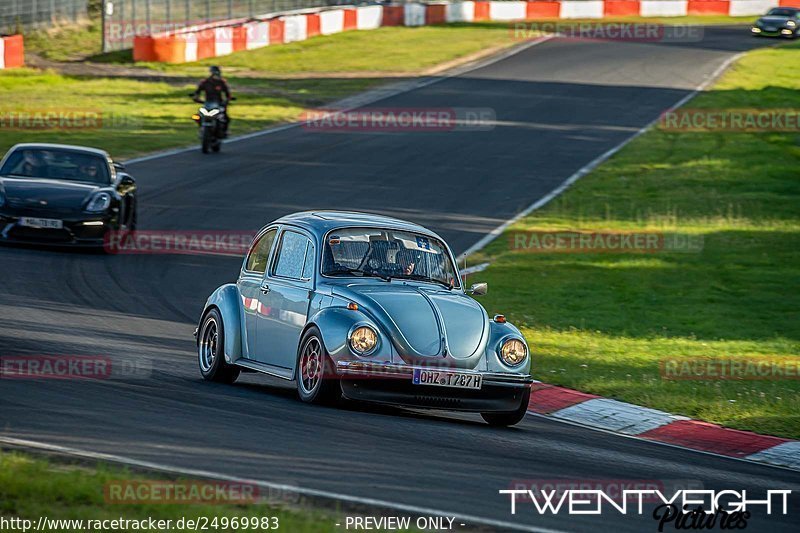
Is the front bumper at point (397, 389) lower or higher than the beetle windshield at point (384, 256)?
lower

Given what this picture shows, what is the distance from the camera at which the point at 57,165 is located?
18.9 meters

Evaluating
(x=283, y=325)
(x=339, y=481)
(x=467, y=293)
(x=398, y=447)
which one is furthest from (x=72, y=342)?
(x=339, y=481)

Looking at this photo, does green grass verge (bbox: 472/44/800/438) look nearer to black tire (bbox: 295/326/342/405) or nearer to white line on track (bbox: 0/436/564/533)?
black tire (bbox: 295/326/342/405)

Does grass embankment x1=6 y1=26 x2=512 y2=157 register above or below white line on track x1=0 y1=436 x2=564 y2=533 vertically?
below

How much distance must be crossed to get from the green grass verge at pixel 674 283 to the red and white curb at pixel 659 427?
0.90ft

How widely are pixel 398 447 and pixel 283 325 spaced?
8.29 feet

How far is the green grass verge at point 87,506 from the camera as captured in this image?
19.8ft

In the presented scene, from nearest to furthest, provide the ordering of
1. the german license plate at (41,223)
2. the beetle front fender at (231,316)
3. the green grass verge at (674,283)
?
the beetle front fender at (231,316), the green grass verge at (674,283), the german license plate at (41,223)
